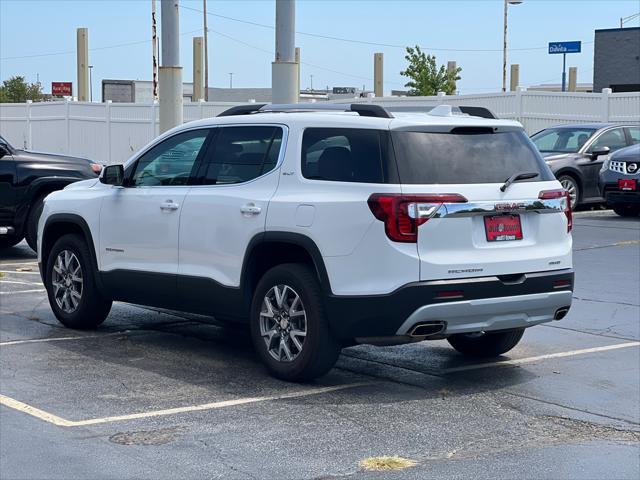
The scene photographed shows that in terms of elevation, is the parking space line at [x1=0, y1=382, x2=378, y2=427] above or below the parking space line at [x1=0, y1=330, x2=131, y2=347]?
below

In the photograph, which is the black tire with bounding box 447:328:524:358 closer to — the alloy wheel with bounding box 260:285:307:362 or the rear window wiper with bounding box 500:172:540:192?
the rear window wiper with bounding box 500:172:540:192

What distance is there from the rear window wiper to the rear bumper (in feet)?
2.07

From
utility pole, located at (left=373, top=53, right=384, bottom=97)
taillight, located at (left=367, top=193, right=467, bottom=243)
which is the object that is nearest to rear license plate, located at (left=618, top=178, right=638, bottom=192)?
taillight, located at (left=367, top=193, right=467, bottom=243)

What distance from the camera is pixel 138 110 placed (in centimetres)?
3734

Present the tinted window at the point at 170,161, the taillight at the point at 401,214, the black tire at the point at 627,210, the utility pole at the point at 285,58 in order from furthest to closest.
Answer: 1. the black tire at the point at 627,210
2. the utility pole at the point at 285,58
3. the tinted window at the point at 170,161
4. the taillight at the point at 401,214

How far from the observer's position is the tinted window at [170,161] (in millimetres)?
8922

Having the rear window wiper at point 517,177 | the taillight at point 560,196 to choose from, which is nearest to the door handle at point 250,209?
the rear window wiper at point 517,177

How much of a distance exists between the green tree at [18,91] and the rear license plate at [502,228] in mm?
74123

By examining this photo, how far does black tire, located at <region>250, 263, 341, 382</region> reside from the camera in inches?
299

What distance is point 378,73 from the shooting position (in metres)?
50.2

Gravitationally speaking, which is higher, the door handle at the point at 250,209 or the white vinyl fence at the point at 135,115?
the white vinyl fence at the point at 135,115

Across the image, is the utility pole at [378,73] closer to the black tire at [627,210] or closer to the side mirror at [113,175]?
the black tire at [627,210]

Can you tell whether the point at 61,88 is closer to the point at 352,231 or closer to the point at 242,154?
the point at 242,154

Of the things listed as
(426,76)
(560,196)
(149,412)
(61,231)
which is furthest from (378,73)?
(149,412)
